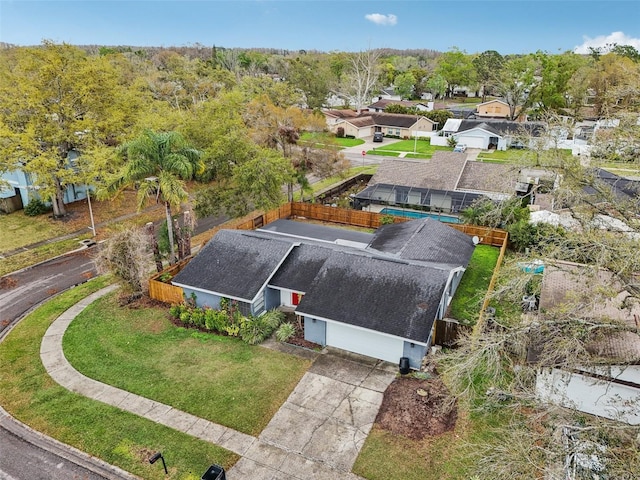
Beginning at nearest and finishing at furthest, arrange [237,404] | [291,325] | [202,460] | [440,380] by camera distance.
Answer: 1. [202,460]
2. [237,404]
3. [440,380]
4. [291,325]

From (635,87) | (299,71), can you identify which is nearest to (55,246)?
(635,87)

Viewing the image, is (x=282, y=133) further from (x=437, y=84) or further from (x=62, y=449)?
(x=437, y=84)

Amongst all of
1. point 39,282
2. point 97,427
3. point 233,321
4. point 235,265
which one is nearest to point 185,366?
point 233,321

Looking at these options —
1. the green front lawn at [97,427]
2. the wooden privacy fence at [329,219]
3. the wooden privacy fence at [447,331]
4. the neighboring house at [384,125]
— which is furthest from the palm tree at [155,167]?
the neighboring house at [384,125]

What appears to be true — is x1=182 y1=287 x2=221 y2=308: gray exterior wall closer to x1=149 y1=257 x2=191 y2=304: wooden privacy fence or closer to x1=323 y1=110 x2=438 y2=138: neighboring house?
x1=149 y1=257 x2=191 y2=304: wooden privacy fence

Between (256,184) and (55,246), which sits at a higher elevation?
(256,184)

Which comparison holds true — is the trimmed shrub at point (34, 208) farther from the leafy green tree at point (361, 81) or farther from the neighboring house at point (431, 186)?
the leafy green tree at point (361, 81)

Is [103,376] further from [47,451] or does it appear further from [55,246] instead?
[55,246]

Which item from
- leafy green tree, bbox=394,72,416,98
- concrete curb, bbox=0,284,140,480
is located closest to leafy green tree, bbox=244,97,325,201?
concrete curb, bbox=0,284,140,480
